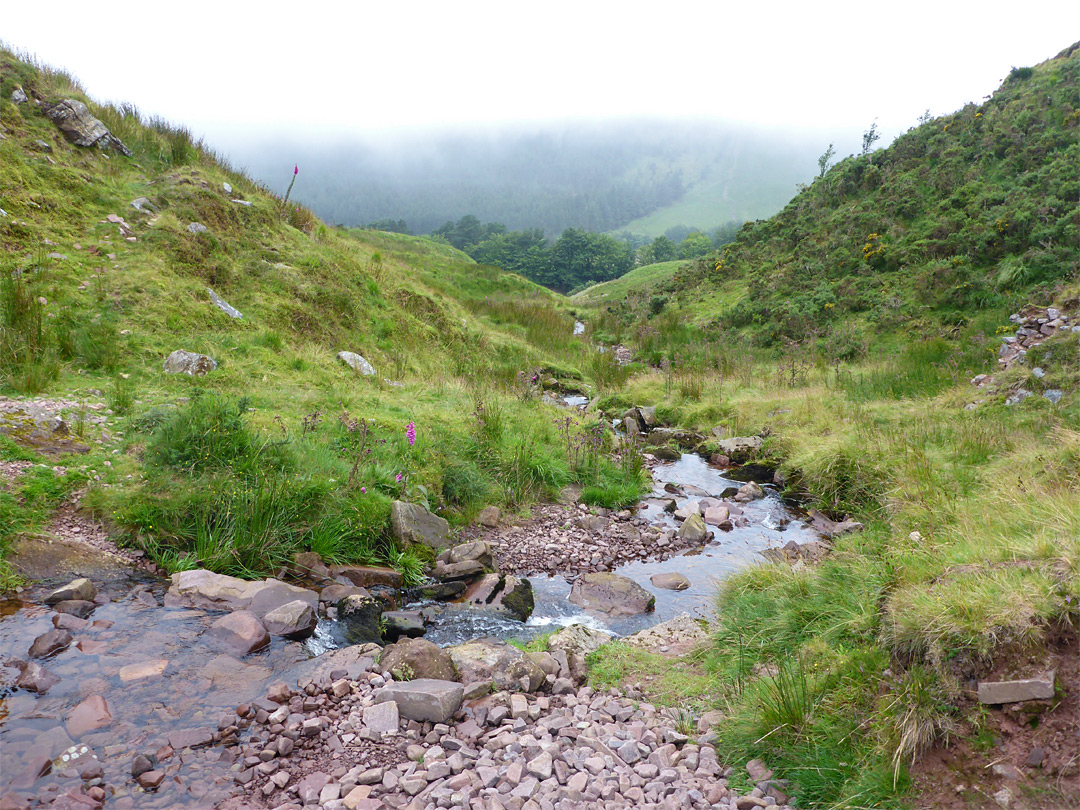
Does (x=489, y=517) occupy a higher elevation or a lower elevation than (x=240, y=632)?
lower

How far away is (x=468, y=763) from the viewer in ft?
9.98

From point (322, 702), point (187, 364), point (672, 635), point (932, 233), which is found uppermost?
point (932, 233)

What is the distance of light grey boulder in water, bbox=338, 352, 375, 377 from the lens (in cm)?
1083

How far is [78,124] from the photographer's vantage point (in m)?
11.6

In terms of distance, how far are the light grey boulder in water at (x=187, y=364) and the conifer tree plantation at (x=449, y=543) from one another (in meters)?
0.05

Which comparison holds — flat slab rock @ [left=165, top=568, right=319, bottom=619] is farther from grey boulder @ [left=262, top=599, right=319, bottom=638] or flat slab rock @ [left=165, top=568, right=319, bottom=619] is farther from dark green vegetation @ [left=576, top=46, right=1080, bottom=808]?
dark green vegetation @ [left=576, top=46, right=1080, bottom=808]

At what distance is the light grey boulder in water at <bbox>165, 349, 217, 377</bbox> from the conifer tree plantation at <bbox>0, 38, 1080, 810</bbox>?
0.05 meters

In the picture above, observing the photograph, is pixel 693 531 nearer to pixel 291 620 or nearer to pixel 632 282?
pixel 291 620

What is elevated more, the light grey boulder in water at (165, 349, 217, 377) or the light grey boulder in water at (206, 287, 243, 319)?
the light grey boulder in water at (206, 287, 243, 319)

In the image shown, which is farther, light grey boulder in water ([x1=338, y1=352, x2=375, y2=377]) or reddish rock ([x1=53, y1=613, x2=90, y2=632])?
light grey boulder in water ([x1=338, y1=352, x2=375, y2=377])

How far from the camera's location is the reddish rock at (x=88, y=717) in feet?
10.0

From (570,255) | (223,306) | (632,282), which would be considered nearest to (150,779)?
(223,306)

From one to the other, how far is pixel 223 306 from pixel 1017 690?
37.7ft

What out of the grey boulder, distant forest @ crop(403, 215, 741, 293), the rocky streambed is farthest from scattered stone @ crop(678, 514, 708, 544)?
distant forest @ crop(403, 215, 741, 293)
